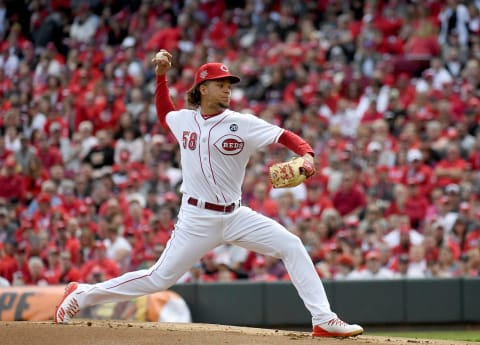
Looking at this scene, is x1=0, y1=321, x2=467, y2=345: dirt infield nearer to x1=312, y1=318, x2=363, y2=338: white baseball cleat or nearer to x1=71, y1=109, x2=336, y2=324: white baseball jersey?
x1=312, y1=318, x2=363, y2=338: white baseball cleat

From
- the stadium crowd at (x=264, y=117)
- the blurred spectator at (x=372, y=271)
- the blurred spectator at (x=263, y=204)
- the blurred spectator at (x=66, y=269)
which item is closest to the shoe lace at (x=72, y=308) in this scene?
the stadium crowd at (x=264, y=117)

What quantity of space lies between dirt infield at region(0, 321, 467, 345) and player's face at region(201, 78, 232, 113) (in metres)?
1.45

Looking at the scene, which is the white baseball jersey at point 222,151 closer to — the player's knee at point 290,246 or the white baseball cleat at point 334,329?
the player's knee at point 290,246

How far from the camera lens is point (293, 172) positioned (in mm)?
6137

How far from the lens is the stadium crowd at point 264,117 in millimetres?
11484

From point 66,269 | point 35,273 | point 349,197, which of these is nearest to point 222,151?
point 66,269

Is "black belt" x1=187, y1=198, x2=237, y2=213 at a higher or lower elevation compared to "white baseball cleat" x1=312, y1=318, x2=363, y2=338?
higher

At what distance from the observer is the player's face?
6.64 meters

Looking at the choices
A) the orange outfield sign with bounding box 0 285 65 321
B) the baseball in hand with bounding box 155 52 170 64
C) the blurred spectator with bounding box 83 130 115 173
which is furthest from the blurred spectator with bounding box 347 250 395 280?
the baseball in hand with bounding box 155 52 170 64

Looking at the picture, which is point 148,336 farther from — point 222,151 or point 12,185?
point 12,185

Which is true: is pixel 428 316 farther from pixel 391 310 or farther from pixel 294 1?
pixel 294 1

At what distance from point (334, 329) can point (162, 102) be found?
190 cm

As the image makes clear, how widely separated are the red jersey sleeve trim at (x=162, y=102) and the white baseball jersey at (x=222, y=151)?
44 cm

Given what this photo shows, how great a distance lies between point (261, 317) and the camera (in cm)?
1092
